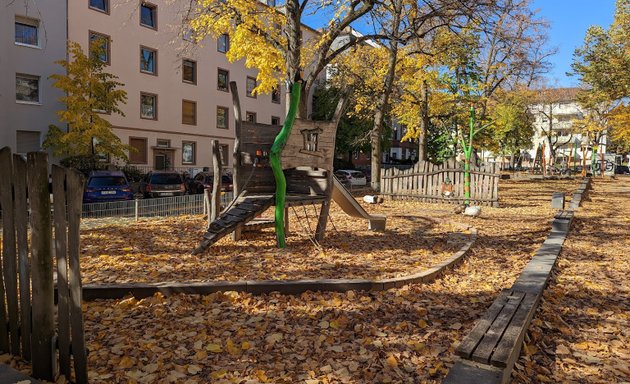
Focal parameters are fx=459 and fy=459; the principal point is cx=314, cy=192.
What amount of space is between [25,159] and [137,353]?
1768mm

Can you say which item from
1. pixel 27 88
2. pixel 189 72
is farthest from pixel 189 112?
pixel 27 88

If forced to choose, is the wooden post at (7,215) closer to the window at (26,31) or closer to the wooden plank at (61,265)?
the wooden plank at (61,265)

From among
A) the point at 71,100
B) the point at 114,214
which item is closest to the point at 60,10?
the point at 71,100

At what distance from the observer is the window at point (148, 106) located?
3191cm

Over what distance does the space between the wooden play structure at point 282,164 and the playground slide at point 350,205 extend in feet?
0.24

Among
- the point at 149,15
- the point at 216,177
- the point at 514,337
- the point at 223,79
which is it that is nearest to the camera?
the point at 514,337

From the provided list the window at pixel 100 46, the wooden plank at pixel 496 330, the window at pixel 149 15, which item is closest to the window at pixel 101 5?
the window at pixel 100 46

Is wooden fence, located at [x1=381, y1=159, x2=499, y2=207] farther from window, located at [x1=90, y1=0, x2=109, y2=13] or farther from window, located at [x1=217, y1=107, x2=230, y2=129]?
window, located at [x1=217, y1=107, x2=230, y2=129]

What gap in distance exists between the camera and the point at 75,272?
9.59 feet

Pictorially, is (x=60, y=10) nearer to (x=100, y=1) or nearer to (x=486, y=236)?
(x=100, y=1)

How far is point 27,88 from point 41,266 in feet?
92.5

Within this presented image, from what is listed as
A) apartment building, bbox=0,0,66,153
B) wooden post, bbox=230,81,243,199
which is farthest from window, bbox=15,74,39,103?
wooden post, bbox=230,81,243,199

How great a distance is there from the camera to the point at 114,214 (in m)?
12.2

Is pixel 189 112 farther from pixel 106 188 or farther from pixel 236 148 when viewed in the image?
pixel 236 148
